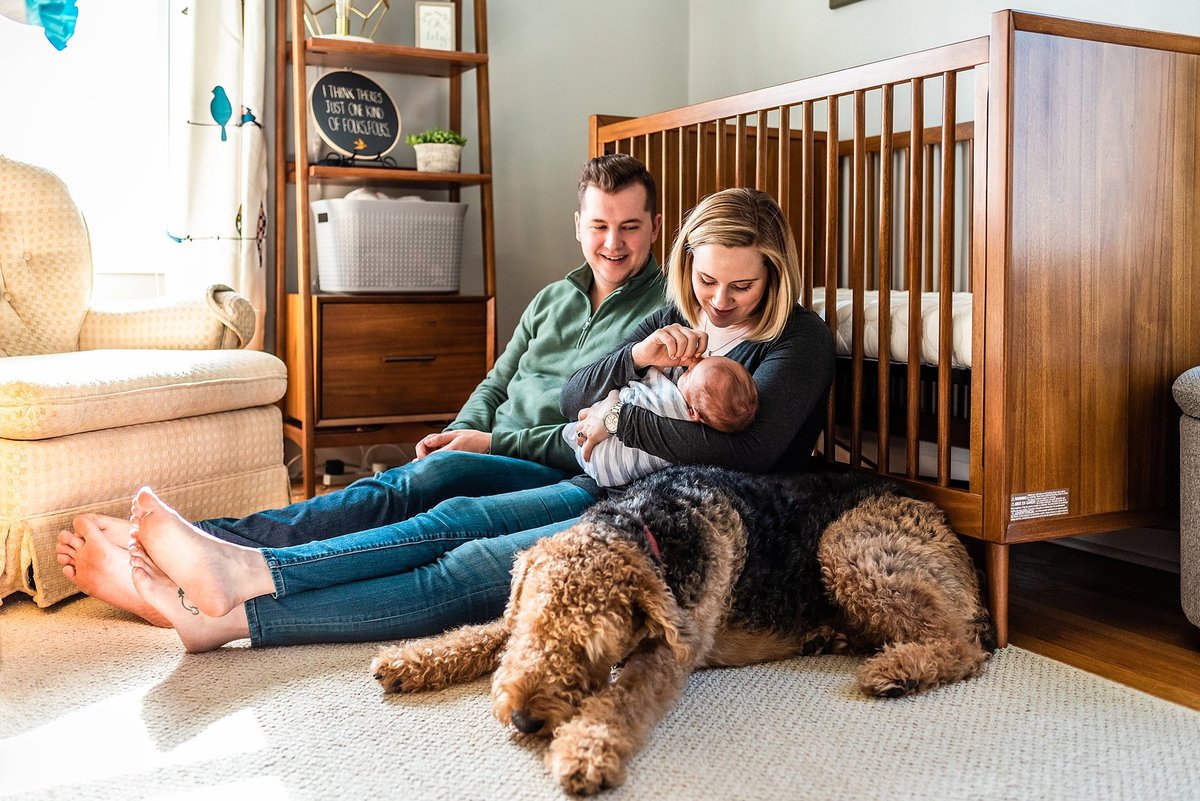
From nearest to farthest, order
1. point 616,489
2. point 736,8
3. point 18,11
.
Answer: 1. point 616,489
2. point 18,11
3. point 736,8

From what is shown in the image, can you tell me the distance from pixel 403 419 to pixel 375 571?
140cm

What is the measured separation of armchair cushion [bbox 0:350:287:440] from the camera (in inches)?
74.0

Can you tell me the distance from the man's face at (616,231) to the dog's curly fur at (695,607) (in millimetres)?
646

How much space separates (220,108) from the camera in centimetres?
305

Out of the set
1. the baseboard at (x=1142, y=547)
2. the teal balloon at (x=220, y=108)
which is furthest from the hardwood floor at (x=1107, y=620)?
the teal balloon at (x=220, y=108)

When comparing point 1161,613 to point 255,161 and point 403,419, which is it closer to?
point 403,419

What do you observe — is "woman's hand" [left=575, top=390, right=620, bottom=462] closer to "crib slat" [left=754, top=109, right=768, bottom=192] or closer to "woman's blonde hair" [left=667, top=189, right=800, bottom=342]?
"woman's blonde hair" [left=667, top=189, right=800, bottom=342]

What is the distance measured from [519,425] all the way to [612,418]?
1.42ft

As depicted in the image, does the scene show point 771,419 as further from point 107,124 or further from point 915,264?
point 107,124

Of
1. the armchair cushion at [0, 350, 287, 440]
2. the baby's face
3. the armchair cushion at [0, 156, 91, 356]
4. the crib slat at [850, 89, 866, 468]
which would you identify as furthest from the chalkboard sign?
the baby's face

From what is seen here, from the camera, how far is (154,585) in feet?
5.14

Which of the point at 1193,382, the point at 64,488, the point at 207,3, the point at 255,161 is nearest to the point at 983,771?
the point at 1193,382

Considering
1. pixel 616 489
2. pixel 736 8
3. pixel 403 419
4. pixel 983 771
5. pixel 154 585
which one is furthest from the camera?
pixel 736 8

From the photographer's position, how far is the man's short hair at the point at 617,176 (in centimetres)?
207
